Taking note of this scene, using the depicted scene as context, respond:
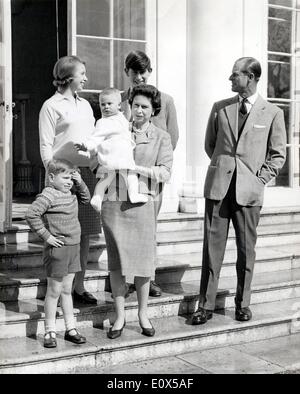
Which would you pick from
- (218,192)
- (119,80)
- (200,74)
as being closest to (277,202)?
(200,74)

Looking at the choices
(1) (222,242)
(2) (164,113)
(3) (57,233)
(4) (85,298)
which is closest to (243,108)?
(2) (164,113)

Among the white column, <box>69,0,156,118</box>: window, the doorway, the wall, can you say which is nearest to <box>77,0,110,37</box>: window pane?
<box>69,0,156,118</box>: window

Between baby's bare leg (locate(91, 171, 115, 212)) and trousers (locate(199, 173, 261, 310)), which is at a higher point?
baby's bare leg (locate(91, 171, 115, 212))

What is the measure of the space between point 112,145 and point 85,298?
42.2 inches

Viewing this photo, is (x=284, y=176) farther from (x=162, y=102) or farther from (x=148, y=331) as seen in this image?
(x=148, y=331)

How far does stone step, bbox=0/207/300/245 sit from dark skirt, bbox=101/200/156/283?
1.36 m

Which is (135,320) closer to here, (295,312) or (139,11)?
(295,312)

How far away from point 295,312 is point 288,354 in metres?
0.57

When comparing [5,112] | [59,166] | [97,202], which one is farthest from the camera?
[5,112]

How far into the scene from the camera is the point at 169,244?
16.5 ft

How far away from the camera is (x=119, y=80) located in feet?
18.2

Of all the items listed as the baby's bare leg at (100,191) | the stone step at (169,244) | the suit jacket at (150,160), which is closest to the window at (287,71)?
the stone step at (169,244)

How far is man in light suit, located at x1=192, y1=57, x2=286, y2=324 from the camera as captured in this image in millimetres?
3885

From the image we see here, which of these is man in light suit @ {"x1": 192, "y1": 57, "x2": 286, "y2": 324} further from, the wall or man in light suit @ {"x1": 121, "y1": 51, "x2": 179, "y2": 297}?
the wall
